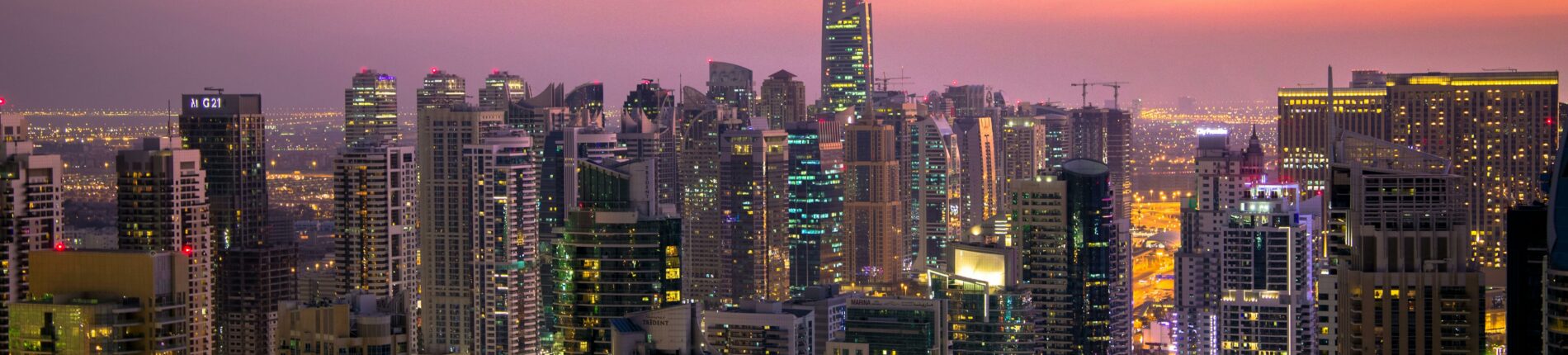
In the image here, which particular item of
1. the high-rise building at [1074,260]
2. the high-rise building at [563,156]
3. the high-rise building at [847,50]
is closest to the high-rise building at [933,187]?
the high-rise building at [847,50]

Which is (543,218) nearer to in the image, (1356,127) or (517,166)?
(517,166)

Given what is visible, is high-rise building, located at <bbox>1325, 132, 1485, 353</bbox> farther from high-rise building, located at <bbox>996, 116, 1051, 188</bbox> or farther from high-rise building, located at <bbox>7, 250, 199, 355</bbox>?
high-rise building, located at <bbox>996, 116, 1051, 188</bbox>

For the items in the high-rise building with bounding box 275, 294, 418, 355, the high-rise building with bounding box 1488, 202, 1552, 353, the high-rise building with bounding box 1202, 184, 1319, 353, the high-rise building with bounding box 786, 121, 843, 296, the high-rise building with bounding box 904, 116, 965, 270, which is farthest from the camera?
the high-rise building with bounding box 904, 116, 965, 270

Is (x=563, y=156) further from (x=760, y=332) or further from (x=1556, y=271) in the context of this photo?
(x=1556, y=271)

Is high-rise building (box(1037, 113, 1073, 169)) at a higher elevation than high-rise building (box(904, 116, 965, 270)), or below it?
higher

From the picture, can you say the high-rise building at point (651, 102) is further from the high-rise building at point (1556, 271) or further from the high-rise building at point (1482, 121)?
the high-rise building at point (1556, 271)

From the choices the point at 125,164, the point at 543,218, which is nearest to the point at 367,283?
the point at 543,218

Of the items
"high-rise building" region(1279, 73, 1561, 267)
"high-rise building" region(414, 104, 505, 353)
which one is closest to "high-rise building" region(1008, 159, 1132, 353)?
"high-rise building" region(1279, 73, 1561, 267)
